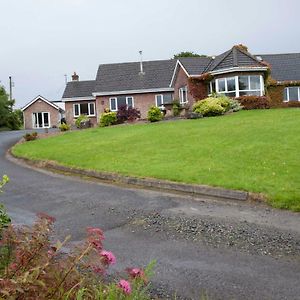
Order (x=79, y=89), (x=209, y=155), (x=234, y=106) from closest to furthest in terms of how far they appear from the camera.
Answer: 1. (x=209, y=155)
2. (x=234, y=106)
3. (x=79, y=89)

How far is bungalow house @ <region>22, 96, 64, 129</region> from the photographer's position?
60312mm

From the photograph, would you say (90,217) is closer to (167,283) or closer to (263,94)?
(167,283)

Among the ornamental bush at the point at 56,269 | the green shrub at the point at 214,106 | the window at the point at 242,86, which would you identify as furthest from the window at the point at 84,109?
the ornamental bush at the point at 56,269

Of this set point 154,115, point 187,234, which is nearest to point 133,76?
point 154,115

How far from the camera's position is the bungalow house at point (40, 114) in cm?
6031

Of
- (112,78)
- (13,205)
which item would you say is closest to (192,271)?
(13,205)

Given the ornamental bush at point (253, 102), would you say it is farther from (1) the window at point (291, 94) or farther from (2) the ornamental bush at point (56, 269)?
(2) the ornamental bush at point (56, 269)

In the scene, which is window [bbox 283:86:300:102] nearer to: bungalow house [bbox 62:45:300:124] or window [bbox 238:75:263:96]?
bungalow house [bbox 62:45:300:124]

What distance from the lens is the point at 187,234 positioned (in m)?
7.25

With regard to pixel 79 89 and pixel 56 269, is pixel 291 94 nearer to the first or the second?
pixel 79 89

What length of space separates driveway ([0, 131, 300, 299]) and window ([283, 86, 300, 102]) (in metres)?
32.0

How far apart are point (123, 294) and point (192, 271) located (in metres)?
2.60

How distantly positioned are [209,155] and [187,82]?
2587cm

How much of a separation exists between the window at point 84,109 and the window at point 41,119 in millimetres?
9629
